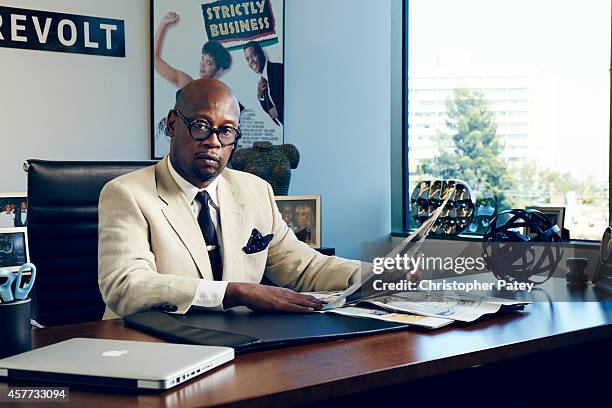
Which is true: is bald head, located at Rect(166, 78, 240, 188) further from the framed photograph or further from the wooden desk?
the framed photograph

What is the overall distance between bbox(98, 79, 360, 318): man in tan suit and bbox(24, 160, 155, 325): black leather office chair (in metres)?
0.29

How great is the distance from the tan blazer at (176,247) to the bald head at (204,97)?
0.61ft

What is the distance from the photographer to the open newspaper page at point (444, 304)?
5.38ft

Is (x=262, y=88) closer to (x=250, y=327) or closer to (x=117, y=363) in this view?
(x=250, y=327)

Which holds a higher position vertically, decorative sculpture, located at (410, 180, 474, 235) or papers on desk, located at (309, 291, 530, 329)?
decorative sculpture, located at (410, 180, 474, 235)

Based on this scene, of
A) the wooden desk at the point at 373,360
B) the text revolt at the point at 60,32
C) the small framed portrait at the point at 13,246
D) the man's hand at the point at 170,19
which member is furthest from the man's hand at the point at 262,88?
the wooden desk at the point at 373,360

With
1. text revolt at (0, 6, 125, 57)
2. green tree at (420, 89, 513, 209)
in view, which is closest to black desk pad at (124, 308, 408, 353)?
text revolt at (0, 6, 125, 57)

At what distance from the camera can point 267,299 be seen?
1644 millimetres

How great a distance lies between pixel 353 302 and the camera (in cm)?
177

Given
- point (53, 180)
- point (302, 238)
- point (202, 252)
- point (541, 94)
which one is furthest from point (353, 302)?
point (541, 94)

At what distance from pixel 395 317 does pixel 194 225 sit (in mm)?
646

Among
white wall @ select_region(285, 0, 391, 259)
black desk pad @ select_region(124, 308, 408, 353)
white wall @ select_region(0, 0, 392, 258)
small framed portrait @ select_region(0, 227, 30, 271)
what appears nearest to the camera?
black desk pad @ select_region(124, 308, 408, 353)

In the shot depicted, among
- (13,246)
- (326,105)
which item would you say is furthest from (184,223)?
(326,105)

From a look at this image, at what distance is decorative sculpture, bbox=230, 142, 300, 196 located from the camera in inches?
144
